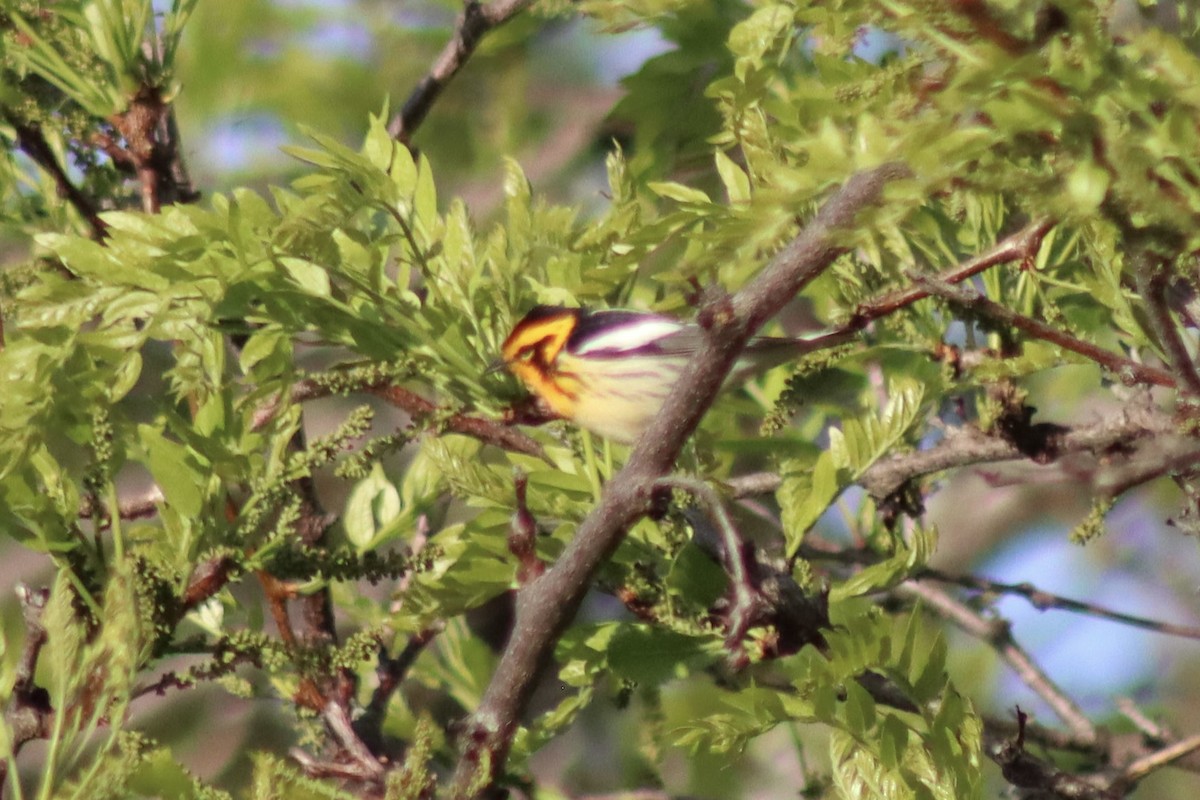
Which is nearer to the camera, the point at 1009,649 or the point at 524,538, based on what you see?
the point at 524,538

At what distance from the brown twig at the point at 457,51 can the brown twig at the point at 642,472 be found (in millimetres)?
1258

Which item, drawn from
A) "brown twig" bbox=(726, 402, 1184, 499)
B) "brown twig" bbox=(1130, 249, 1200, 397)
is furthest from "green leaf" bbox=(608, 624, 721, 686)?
"brown twig" bbox=(1130, 249, 1200, 397)

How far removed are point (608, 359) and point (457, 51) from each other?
2.99 feet

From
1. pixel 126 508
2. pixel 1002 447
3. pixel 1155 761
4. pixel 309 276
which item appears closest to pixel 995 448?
pixel 1002 447

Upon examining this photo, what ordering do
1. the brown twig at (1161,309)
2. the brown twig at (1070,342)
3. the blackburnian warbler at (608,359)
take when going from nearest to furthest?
the brown twig at (1161,309)
the brown twig at (1070,342)
the blackburnian warbler at (608,359)

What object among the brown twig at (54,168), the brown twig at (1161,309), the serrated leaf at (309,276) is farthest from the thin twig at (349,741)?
the brown twig at (1161,309)

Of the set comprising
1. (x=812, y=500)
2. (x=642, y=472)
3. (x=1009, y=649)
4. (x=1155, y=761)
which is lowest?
(x=1009, y=649)

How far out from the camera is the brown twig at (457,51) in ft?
7.97

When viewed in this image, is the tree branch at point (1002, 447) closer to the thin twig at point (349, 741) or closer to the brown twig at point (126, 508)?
the thin twig at point (349, 741)

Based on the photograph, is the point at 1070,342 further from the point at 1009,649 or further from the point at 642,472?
the point at 1009,649

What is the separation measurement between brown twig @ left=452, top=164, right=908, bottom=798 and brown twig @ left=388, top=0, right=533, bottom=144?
49.5 inches

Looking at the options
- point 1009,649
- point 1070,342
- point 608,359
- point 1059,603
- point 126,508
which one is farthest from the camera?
point 608,359

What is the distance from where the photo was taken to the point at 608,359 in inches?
124

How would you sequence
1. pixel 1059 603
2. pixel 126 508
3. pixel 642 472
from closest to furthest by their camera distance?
1. pixel 642 472
2. pixel 126 508
3. pixel 1059 603
